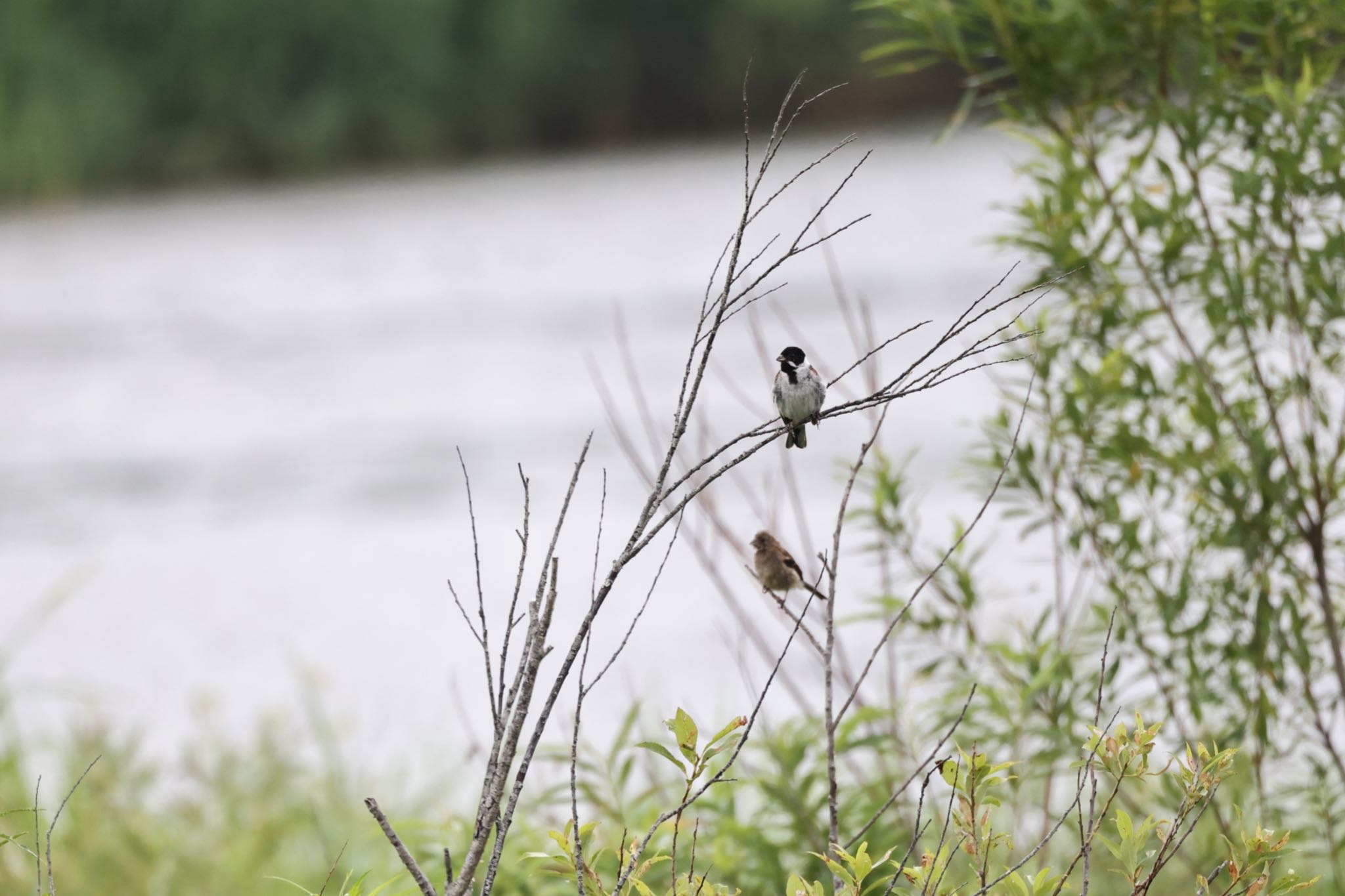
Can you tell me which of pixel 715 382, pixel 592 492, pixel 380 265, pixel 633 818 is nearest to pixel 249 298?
pixel 380 265

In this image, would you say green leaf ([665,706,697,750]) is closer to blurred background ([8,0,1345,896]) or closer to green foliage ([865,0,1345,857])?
blurred background ([8,0,1345,896])

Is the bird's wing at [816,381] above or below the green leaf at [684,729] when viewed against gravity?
above

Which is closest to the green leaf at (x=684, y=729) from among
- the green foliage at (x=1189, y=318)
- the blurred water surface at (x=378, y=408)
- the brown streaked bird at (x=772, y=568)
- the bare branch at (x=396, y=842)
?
the bare branch at (x=396, y=842)

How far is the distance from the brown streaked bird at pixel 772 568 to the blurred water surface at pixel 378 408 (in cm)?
48

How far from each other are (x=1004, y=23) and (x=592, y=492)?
25.8 ft

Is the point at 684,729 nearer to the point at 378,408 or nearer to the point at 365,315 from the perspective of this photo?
the point at 378,408

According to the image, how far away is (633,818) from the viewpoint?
3.52 meters

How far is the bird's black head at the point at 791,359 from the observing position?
285 centimetres

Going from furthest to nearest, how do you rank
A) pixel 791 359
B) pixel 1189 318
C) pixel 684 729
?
pixel 1189 318 < pixel 791 359 < pixel 684 729

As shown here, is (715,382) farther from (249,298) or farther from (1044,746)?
(1044,746)

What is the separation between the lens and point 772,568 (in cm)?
278

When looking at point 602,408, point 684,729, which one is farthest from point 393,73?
point 684,729

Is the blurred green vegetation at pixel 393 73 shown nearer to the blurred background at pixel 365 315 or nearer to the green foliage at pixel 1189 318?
the blurred background at pixel 365 315

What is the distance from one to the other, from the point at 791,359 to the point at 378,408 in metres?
13.3
